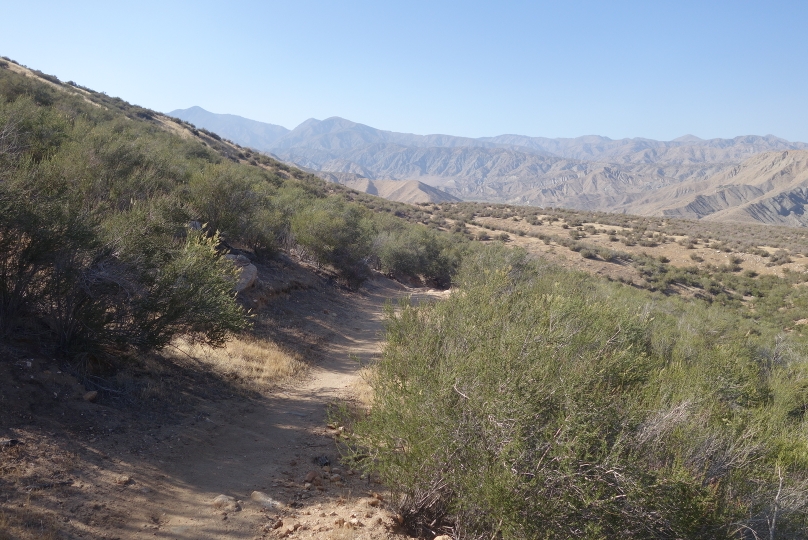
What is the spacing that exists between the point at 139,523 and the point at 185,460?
4.89 ft

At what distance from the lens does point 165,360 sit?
28.7 ft

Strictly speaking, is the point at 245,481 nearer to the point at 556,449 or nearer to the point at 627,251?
the point at 556,449

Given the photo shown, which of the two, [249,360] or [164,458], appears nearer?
[164,458]

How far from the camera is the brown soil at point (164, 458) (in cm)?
463

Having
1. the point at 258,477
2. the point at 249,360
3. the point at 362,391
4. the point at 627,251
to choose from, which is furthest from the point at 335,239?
the point at 627,251

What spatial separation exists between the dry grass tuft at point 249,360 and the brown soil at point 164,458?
11.6 inches

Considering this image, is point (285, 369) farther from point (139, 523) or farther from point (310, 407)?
point (139, 523)

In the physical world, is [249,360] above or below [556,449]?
below

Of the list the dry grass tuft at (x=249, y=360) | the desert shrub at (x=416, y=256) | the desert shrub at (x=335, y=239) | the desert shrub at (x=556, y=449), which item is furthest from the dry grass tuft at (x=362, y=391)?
the desert shrub at (x=416, y=256)

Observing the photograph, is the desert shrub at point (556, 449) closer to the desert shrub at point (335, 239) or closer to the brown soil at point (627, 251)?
the desert shrub at point (335, 239)

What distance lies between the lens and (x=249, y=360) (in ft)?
34.5

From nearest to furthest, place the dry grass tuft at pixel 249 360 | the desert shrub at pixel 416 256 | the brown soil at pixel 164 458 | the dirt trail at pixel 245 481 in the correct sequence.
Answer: the brown soil at pixel 164 458 < the dirt trail at pixel 245 481 < the dry grass tuft at pixel 249 360 < the desert shrub at pixel 416 256

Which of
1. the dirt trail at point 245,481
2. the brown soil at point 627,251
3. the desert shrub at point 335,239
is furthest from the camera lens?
the brown soil at point 627,251

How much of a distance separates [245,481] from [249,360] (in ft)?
15.8
